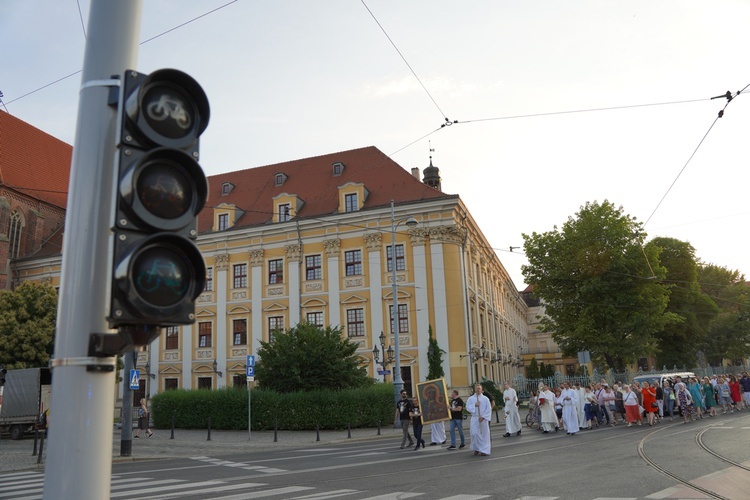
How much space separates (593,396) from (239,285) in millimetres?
27072

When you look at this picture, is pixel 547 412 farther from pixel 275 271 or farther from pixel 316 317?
pixel 275 271

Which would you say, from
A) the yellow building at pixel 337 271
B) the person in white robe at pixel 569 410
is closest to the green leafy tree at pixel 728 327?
the yellow building at pixel 337 271

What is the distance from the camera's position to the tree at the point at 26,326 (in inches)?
1350

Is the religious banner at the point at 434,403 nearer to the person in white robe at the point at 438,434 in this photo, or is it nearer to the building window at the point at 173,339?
the person in white robe at the point at 438,434

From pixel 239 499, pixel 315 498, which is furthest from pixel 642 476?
pixel 239 499

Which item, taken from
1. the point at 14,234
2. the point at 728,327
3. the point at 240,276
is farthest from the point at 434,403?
the point at 728,327

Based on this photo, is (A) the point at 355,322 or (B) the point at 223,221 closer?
(A) the point at 355,322

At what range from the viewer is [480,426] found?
16.2 meters

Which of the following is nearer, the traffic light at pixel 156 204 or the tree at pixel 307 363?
the traffic light at pixel 156 204

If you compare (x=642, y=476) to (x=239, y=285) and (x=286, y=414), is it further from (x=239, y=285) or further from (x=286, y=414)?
(x=239, y=285)

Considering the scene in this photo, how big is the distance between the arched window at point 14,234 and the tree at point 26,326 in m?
15.6

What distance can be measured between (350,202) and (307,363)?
15.3 meters

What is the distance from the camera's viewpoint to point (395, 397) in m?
28.8

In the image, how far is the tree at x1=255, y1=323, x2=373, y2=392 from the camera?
29.9m
